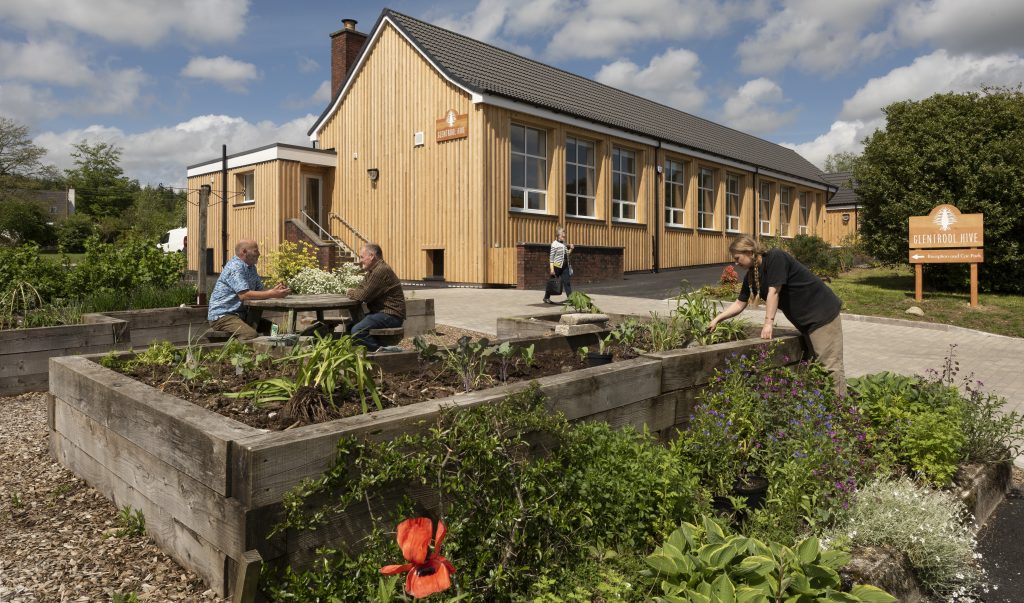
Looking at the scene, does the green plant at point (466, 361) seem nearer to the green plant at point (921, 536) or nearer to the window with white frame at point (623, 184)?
the green plant at point (921, 536)

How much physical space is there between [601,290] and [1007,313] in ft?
27.7

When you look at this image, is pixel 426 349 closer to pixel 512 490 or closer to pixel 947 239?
pixel 512 490

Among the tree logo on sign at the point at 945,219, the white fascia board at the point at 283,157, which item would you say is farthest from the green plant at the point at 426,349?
the white fascia board at the point at 283,157

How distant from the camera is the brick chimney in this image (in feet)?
81.9

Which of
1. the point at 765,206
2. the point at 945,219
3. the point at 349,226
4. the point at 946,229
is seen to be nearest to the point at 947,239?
the point at 946,229

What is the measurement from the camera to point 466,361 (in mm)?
4504

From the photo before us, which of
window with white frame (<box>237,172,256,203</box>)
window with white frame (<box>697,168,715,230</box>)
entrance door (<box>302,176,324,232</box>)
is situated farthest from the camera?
window with white frame (<box>697,168,715,230</box>)

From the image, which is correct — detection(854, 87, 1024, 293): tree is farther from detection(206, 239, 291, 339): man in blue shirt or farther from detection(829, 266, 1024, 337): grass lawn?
detection(206, 239, 291, 339): man in blue shirt

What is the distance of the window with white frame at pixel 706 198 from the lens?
1104 inches

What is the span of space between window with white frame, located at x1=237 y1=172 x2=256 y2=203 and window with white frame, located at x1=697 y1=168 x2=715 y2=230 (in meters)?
16.5

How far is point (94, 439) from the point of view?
4117 mm

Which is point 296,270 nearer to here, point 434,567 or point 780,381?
point 780,381

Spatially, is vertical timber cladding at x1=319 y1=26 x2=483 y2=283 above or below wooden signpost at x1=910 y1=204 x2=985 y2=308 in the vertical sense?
above

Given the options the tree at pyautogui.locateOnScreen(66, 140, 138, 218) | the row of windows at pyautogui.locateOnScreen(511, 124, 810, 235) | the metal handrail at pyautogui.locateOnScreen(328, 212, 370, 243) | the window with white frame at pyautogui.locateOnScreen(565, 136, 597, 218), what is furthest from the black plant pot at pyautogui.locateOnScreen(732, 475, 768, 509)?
the tree at pyautogui.locateOnScreen(66, 140, 138, 218)
